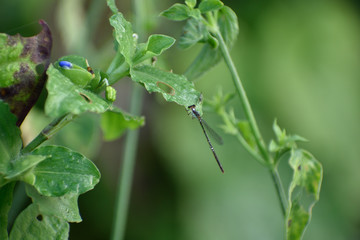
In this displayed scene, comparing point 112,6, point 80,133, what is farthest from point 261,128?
point 112,6

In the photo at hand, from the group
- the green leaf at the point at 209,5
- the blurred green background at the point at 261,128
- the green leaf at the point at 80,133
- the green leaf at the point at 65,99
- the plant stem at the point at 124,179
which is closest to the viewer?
the green leaf at the point at 65,99

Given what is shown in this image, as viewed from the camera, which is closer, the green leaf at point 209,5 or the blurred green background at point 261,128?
the green leaf at point 209,5

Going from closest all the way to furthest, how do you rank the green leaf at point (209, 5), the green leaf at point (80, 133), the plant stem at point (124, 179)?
the green leaf at point (209, 5), the plant stem at point (124, 179), the green leaf at point (80, 133)

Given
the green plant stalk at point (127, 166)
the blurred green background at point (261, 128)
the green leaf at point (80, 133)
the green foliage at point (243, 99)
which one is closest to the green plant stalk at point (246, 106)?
the green foliage at point (243, 99)

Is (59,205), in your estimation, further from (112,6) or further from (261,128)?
(261,128)

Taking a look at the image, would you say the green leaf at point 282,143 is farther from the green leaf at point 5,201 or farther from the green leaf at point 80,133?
the green leaf at point 80,133

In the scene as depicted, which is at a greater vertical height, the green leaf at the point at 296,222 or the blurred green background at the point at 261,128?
the green leaf at the point at 296,222

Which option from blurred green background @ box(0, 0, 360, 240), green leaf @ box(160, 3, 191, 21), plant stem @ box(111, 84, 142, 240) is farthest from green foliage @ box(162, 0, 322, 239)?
blurred green background @ box(0, 0, 360, 240)

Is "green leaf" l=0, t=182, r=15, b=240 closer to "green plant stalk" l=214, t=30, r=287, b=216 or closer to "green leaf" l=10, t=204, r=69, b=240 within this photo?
"green leaf" l=10, t=204, r=69, b=240
